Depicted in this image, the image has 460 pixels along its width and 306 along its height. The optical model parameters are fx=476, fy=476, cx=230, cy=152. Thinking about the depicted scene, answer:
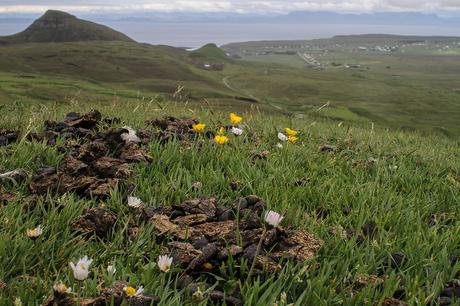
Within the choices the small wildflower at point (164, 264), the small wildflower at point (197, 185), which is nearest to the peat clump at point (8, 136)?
the small wildflower at point (197, 185)

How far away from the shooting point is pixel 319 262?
12.2ft

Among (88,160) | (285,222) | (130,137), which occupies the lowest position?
(285,222)

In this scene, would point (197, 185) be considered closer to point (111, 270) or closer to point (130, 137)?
point (130, 137)

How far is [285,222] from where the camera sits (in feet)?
14.2

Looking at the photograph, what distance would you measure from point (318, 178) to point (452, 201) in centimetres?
156

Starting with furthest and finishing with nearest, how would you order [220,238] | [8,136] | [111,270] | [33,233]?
[8,136] → [220,238] → [33,233] → [111,270]

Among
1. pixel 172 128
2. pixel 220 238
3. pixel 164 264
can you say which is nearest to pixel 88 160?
pixel 172 128

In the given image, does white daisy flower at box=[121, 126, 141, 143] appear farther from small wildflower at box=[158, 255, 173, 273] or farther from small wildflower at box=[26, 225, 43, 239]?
small wildflower at box=[158, 255, 173, 273]

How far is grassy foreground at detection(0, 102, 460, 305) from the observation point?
3.18 meters

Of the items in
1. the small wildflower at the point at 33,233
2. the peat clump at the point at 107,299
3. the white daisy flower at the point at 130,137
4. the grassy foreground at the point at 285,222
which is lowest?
the grassy foreground at the point at 285,222

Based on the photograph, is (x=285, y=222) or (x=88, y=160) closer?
(x=285, y=222)

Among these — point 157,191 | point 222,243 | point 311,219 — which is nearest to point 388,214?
point 311,219

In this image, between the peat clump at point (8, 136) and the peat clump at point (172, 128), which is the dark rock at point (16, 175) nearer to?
the peat clump at point (8, 136)

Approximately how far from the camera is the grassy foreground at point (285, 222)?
3.18m
